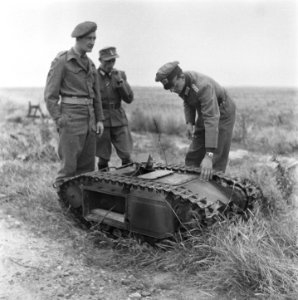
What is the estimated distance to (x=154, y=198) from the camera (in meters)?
4.08

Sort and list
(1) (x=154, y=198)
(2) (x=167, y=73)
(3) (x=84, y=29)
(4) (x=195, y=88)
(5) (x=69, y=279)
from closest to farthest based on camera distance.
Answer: (5) (x=69, y=279) → (1) (x=154, y=198) → (2) (x=167, y=73) → (4) (x=195, y=88) → (3) (x=84, y=29)

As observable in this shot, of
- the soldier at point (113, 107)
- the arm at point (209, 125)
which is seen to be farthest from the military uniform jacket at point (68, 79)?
the arm at point (209, 125)

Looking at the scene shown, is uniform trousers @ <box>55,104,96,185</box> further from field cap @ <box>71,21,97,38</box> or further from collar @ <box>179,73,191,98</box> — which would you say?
collar @ <box>179,73,191,98</box>

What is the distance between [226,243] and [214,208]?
418 mm

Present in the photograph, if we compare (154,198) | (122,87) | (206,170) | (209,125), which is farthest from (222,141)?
(122,87)

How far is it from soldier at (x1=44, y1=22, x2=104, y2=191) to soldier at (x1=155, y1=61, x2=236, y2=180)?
1197 mm

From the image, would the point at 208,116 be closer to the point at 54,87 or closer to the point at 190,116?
the point at 190,116

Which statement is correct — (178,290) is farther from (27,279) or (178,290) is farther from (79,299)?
(27,279)

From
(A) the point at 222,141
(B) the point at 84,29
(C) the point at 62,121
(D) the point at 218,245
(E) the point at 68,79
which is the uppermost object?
(B) the point at 84,29

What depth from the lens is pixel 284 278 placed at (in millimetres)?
3223

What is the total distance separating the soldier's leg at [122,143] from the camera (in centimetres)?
630

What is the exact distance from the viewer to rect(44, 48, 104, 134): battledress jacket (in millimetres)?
5152

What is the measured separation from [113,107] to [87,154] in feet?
3.31

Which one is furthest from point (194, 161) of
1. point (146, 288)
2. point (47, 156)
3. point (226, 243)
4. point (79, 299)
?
point (47, 156)
